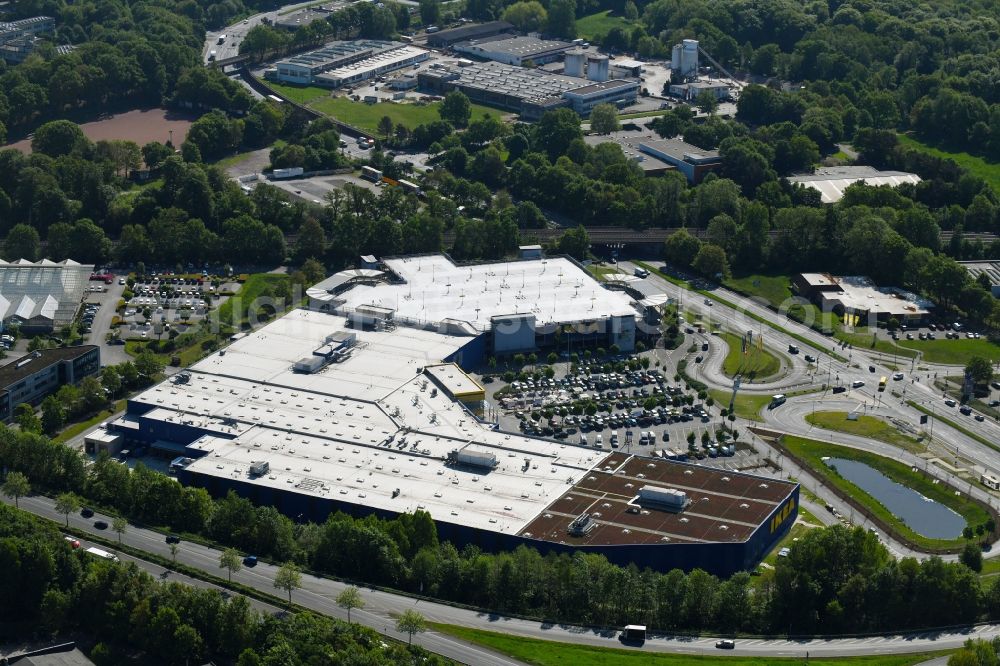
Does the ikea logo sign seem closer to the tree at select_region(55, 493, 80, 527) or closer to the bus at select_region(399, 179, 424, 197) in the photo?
the tree at select_region(55, 493, 80, 527)

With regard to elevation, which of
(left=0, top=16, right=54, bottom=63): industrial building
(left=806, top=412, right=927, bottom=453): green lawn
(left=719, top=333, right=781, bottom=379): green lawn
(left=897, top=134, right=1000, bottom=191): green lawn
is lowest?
(left=897, top=134, right=1000, bottom=191): green lawn

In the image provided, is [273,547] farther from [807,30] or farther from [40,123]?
[807,30]

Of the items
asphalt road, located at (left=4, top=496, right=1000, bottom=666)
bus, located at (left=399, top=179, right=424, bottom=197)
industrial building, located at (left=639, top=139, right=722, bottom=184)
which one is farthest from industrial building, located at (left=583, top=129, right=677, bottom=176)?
asphalt road, located at (left=4, top=496, right=1000, bottom=666)

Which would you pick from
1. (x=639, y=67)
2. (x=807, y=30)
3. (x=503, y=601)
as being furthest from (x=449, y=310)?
(x=807, y=30)

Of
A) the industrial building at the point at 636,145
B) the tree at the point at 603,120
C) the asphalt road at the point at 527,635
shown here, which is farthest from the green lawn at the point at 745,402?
the tree at the point at 603,120

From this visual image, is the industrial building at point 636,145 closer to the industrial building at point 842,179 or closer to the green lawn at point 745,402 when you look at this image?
the industrial building at point 842,179

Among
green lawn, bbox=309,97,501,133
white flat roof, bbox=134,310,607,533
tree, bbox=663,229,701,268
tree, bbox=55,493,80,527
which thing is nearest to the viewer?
tree, bbox=55,493,80,527

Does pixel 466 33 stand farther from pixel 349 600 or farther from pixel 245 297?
pixel 349 600

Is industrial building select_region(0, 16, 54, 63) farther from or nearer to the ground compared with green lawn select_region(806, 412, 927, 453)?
farther from the ground
